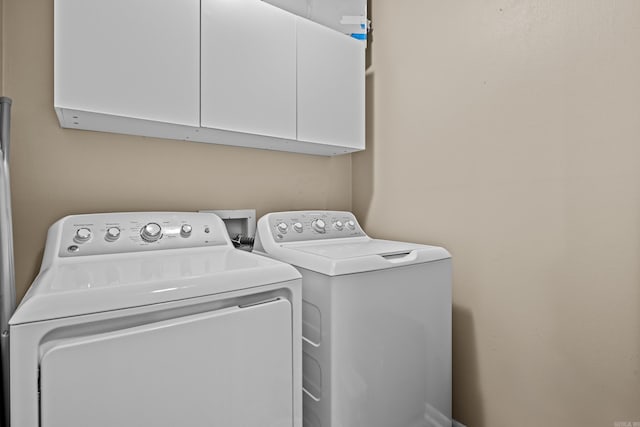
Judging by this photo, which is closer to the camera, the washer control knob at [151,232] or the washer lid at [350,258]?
the washer lid at [350,258]

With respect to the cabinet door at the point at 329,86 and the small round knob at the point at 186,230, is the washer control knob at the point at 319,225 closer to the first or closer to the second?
the cabinet door at the point at 329,86

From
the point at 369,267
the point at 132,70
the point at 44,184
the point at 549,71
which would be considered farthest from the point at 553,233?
the point at 44,184

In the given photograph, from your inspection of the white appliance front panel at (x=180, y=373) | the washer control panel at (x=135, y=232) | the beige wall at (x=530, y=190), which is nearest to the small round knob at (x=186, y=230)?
the washer control panel at (x=135, y=232)

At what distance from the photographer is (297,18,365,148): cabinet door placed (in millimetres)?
1560

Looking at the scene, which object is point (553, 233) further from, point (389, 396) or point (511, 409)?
point (389, 396)

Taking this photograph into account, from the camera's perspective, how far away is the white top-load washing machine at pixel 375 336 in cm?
105

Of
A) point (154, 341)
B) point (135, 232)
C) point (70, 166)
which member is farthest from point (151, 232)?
point (154, 341)

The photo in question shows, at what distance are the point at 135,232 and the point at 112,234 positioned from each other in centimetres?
7

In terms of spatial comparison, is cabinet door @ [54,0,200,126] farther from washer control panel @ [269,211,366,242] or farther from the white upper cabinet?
washer control panel @ [269,211,366,242]

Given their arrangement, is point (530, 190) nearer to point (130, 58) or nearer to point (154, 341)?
point (154, 341)

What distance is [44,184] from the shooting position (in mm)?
1229

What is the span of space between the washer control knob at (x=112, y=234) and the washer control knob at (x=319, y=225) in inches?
31.8

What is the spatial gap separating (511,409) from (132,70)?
1.93 m

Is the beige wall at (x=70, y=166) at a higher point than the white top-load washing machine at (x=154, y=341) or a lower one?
higher
